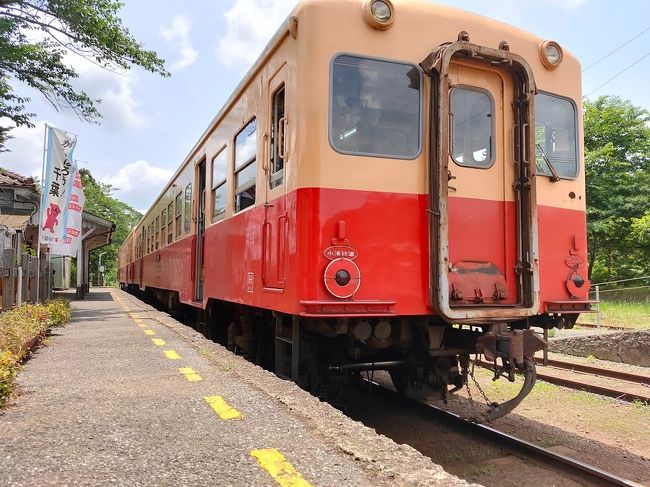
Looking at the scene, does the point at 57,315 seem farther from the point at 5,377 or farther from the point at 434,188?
the point at 434,188

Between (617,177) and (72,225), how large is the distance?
20.8 meters

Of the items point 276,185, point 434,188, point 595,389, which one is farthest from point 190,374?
point 595,389

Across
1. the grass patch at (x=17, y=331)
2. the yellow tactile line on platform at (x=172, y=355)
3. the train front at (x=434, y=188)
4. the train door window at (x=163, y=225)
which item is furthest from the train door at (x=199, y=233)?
the train door window at (x=163, y=225)

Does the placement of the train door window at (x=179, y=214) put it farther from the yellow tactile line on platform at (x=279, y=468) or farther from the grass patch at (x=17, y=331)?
the yellow tactile line on platform at (x=279, y=468)

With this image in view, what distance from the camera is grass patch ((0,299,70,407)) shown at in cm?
382

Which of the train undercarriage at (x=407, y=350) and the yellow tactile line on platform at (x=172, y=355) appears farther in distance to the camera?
the yellow tactile line on platform at (x=172, y=355)

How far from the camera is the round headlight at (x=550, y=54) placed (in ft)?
14.9

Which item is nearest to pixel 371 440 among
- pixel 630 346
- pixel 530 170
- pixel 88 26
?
pixel 530 170

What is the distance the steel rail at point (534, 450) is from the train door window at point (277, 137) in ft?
8.95

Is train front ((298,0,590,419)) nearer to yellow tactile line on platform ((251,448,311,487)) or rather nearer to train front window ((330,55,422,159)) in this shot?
train front window ((330,55,422,159))

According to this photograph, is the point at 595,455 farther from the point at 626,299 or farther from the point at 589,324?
the point at 626,299

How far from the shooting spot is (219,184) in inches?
257

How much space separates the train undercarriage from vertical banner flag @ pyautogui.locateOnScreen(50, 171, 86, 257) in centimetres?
747

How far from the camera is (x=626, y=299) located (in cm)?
2094
